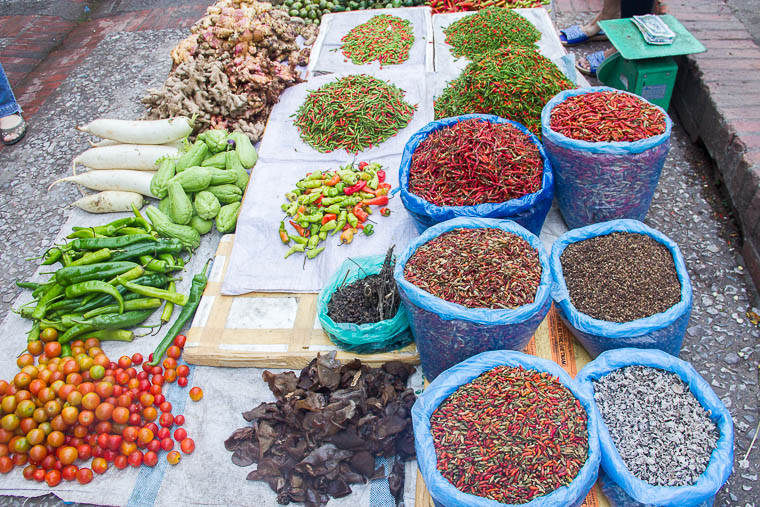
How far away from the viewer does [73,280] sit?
305 cm

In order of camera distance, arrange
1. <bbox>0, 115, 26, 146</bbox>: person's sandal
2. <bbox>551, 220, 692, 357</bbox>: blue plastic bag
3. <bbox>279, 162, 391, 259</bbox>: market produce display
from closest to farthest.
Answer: <bbox>551, 220, 692, 357</bbox>: blue plastic bag, <bbox>279, 162, 391, 259</bbox>: market produce display, <bbox>0, 115, 26, 146</bbox>: person's sandal

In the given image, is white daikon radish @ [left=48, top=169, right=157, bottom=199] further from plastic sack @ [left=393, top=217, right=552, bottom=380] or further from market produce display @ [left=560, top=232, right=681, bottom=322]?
market produce display @ [left=560, top=232, right=681, bottom=322]

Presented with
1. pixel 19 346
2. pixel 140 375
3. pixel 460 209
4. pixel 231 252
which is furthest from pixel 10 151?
pixel 460 209

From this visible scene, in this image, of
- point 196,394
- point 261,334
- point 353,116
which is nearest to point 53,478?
point 196,394

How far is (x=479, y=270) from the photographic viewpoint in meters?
2.35

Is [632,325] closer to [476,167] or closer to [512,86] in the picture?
[476,167]

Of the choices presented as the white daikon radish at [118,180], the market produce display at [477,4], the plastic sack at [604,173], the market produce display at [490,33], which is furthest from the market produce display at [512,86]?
the white daikon radish at [118,180]

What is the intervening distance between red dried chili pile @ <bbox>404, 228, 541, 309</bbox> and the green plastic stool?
6.65ft

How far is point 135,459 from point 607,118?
9.79 ft


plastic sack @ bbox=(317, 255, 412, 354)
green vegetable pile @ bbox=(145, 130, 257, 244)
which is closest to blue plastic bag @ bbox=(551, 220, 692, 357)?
plastic sack @ bbox=(317, 255, 412, 354)

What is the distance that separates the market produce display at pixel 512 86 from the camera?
3.48 m

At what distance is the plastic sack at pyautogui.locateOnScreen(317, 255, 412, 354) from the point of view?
8.58ft

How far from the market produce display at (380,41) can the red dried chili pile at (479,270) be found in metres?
2.87

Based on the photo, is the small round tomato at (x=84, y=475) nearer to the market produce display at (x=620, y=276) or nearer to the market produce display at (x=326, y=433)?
the market produce display at (x=326, y=433)
